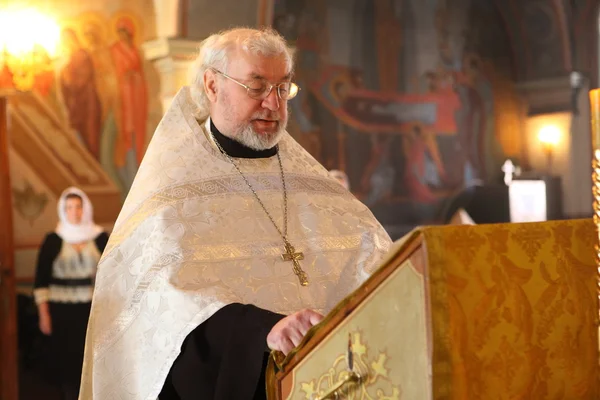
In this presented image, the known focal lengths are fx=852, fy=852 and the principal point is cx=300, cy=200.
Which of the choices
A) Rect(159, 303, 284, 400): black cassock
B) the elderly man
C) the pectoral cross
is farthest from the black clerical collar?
Rect(159, 303, 284, 400): black cassock

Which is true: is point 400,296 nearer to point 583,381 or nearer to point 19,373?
point 583,381

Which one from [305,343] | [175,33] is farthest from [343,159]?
[305,343]

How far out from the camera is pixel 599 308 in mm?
1554

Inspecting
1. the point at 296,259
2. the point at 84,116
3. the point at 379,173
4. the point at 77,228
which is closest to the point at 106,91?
the point at 84,116

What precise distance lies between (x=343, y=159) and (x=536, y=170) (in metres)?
4.24

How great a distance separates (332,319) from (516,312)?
33cm

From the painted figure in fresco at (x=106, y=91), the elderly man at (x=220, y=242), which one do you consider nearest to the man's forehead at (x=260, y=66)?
the elderly man at (x=220, y=242)

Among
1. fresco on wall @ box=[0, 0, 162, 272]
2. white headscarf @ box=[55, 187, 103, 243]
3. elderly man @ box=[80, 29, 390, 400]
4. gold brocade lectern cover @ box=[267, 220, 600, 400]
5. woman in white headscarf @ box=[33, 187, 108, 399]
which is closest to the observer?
gold brocade lectern cover @ box=[267, 220, 600, 400]

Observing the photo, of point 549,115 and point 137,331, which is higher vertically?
point 549,115

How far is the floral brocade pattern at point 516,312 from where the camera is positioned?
1.38 meters

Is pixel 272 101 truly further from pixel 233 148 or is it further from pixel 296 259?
pixel 296 259

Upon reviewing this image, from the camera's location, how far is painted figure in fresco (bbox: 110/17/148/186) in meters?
8.59

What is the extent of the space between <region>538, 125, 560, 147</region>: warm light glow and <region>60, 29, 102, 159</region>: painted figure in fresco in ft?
27.5

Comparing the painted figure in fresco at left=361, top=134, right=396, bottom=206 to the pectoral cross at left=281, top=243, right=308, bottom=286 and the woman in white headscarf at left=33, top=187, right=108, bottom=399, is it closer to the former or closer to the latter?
the woman in white headscarf at left=33, top=187, right=108, bottom=399
